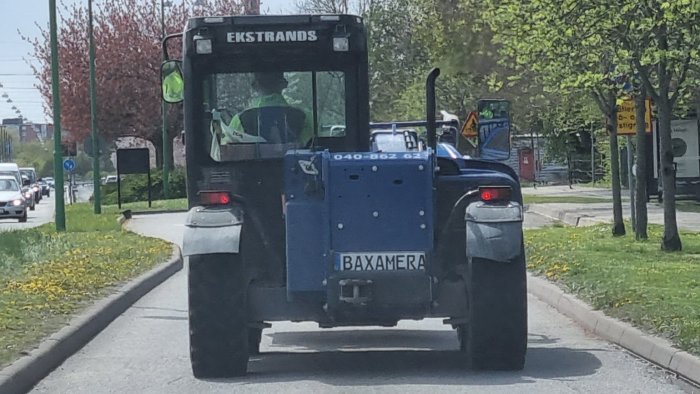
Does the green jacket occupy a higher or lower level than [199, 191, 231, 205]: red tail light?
higher

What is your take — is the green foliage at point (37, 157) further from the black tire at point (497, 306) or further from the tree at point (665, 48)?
the black tire at point (497, 306)

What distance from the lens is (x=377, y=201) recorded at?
9164 millimetres

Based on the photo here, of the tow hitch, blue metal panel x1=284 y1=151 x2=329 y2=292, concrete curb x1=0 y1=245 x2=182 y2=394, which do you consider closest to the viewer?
the tow hitch

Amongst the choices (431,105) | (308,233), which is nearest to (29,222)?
(431,105)

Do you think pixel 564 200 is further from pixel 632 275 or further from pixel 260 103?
pixel 260 103

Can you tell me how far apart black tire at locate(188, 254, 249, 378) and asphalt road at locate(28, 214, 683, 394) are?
0.96 feet

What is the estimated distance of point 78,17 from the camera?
62.0 m

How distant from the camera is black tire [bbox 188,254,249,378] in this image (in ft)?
30.6

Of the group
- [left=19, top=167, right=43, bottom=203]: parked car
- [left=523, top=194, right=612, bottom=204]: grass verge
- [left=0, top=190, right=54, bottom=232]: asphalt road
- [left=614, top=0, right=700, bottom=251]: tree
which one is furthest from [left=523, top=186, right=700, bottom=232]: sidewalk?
[left=19, top=167, right=43, bottom=203]: parked car

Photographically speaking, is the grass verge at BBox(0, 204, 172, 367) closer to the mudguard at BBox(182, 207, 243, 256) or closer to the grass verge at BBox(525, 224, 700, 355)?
the mudguard at BBox(182, 207, 243, 256)

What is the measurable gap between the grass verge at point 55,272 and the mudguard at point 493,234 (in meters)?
3.70

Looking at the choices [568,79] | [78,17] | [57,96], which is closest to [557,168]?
[78,17]

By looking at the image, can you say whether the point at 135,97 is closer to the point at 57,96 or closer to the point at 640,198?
the point at 57,96

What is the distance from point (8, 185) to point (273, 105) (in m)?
34.9
